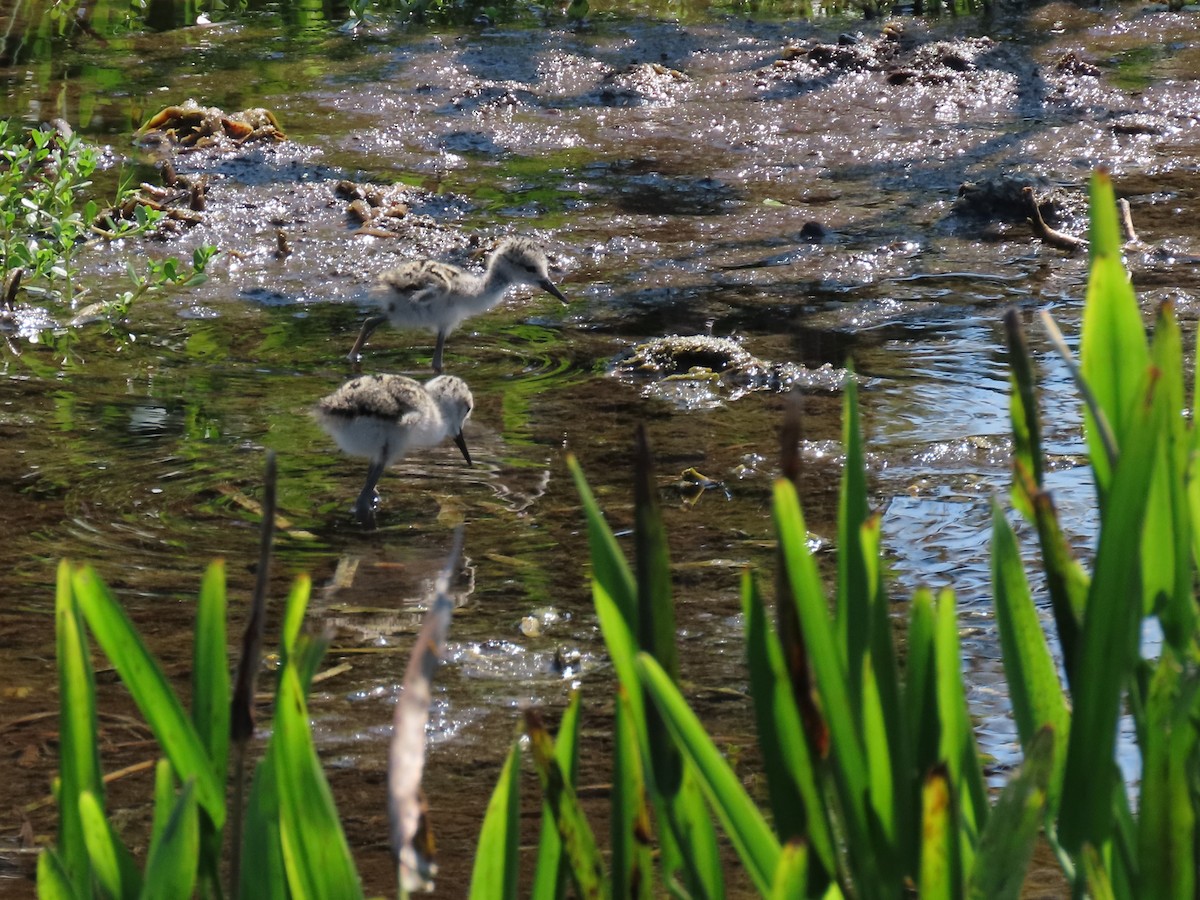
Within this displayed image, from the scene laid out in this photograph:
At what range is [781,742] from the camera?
1749mm

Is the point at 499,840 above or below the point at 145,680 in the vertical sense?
below

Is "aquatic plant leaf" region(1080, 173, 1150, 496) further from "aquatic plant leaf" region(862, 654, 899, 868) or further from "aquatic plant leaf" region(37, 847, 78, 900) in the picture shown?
"aquatic plant leaf" region(37, 847, 78, 900)

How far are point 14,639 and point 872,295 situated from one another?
446 cm

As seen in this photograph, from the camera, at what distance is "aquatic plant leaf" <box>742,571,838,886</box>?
172 cm

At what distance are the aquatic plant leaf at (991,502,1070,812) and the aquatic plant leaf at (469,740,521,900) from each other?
573mm

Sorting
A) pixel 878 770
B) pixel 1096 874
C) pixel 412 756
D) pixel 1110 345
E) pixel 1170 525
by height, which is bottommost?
pixel 1096 874

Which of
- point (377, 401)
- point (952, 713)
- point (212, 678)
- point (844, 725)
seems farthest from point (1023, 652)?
point (377, 401)

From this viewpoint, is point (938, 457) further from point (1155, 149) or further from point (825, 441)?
point (1155, 149)

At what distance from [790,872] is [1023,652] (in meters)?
0.47

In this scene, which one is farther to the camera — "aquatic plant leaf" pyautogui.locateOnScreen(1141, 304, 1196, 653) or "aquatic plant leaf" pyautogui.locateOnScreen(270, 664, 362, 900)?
"aquatic plant leaf" pyautogui.locateOnScreen(1141, 304, 1196, 653)

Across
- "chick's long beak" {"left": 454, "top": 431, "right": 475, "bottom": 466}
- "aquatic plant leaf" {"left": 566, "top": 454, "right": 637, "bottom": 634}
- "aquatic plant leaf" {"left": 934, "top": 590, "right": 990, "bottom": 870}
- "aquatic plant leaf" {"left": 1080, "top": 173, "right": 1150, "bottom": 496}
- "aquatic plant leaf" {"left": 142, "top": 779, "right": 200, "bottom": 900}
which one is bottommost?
"chick's long beak" {"left": 454, "top": 431, "right": 475, "bottom": 466}

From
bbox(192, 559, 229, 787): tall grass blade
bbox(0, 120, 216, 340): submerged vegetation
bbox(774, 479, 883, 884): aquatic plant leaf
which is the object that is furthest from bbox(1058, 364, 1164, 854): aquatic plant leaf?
bbox(0, 120, 216, 340): submerged vegetation

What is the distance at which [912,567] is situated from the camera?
15.5 ft

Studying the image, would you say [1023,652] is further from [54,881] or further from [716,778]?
[54,881]
